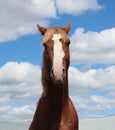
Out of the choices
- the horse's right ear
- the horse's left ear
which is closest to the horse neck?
the horse's right ear

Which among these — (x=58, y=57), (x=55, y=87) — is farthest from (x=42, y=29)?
(x=55, y=87)

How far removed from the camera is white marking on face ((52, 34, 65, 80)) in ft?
21.4

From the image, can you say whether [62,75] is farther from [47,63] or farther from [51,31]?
[51,31]

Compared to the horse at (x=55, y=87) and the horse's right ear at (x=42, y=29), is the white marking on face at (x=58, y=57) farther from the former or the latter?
the horse's right ear at (x=42, y=29)

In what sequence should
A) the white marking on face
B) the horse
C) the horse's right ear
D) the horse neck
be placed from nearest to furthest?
the white marking on face → the horse → the horse neck → the horse's right ear

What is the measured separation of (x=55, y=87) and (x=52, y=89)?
152mm

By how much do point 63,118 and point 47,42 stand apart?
1215mm

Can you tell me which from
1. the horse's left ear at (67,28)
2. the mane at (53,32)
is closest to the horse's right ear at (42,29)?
the mane at (53,32)

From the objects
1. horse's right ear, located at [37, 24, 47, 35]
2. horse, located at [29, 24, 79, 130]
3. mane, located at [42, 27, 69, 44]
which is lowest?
horse, located at [29, 24, 79, 130]

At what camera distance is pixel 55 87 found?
689cm

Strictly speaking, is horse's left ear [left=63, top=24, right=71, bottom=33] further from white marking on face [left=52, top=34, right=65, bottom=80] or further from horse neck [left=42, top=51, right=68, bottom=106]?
horse neck [left=42, top=51, right=68, bottom=106]

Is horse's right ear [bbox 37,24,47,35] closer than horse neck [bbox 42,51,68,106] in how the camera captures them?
No

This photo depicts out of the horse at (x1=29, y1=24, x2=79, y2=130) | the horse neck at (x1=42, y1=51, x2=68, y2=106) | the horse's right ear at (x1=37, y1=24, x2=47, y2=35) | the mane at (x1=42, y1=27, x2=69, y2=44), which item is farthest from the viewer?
the horse's right ear at (x1=37, y1=24, x2=47, y2=35)

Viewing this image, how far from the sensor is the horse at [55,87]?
6660mm
